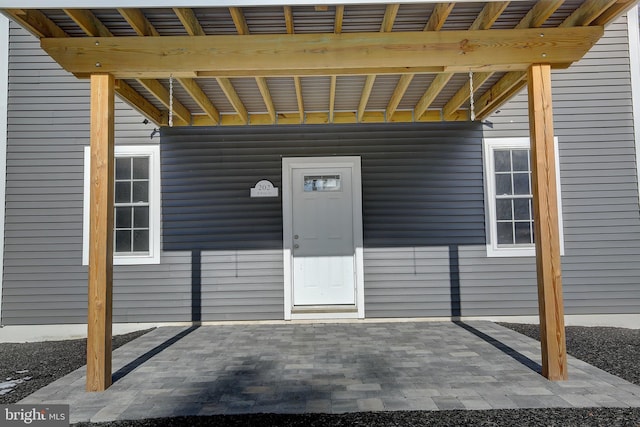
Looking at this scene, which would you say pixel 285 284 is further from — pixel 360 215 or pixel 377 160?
pixel 377 160

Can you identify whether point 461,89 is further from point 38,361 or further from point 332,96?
point 38,361

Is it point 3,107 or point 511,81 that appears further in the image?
point 3,107

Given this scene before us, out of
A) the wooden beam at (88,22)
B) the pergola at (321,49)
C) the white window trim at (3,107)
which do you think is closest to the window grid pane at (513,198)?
the pergola at (321,49)

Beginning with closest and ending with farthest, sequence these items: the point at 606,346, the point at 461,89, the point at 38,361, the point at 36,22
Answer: the point at 36,22 → the point at 38,361 → the point at 606,346 → the point at 461,89

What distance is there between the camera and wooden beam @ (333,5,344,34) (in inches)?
120

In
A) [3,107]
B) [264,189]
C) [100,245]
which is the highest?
[3,107]

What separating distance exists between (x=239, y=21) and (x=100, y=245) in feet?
6.47

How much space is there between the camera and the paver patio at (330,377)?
284cm

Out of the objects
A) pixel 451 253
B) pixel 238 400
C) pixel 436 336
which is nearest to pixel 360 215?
pixel 451 253

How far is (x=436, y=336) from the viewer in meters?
4.76

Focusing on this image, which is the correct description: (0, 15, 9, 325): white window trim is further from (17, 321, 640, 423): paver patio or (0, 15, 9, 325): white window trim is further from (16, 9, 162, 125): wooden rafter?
(16, 9, 162, 125): wooden rafter

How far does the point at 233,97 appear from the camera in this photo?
472 centimetres

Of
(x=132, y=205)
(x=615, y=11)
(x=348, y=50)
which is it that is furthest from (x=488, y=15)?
(x=132, y=205)

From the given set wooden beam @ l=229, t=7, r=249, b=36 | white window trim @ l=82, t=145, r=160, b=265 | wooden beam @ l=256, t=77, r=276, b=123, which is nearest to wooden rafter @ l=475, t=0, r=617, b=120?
wooden beam @ l=229, t=7, r=249, b=36
